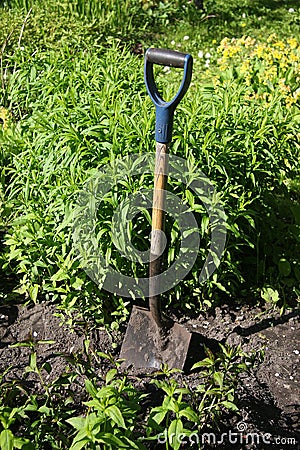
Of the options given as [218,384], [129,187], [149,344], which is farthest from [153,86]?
[218,384]

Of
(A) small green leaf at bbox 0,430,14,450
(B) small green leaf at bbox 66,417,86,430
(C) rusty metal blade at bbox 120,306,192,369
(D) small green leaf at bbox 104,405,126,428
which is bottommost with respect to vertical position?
(C) rusty metal blade at bbox 120,306,192,369

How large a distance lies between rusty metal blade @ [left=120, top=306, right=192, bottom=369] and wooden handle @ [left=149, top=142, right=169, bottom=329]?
7 centimetres

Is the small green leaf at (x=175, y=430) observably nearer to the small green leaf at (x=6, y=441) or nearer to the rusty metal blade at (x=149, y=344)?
the small green leaf at (x=6, y=441)

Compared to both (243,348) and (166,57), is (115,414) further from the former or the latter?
(166,57)

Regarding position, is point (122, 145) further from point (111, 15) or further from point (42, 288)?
→ point (111, 15)

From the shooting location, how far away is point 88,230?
2.86 meters

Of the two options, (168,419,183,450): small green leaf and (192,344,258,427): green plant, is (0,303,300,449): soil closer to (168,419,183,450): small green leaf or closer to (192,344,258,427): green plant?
(192,344,258,427): green plant

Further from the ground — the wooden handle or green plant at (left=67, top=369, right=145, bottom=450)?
the wooden handle

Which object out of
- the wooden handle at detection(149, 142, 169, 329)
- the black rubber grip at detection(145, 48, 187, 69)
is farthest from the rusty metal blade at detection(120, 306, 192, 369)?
the black rubber grip at detection(145, 48, 187, 69)

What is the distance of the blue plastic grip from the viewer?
2309mm

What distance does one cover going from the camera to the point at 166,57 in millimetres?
2348

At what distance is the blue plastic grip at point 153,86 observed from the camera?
2309mm

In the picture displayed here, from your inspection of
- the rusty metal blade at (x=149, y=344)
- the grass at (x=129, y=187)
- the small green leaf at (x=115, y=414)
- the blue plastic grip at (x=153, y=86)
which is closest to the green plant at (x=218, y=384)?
the grass at (x=129, y=187)

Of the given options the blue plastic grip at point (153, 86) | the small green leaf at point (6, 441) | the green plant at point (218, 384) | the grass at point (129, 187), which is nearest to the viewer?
the small green leaf at point (6, 441)
